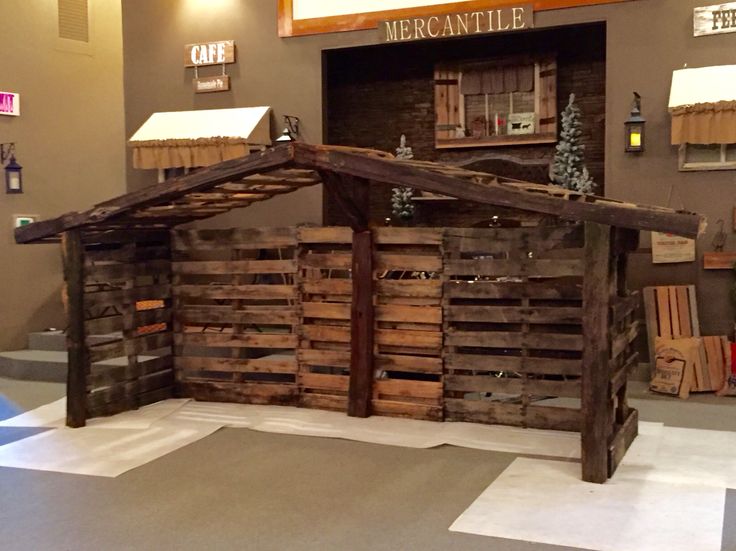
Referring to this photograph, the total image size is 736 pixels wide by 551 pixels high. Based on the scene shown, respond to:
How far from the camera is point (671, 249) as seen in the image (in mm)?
9055

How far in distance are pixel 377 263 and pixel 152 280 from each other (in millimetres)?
2376

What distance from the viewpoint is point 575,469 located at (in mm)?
5773

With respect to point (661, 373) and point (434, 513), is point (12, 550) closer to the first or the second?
point (434, 513)

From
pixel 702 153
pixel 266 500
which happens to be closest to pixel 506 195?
pixel 266 500

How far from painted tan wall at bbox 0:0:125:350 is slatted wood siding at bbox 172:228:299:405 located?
403 centimetres

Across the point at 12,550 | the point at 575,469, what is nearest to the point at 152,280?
the point at 12,550

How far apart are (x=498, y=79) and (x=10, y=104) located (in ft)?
22.2

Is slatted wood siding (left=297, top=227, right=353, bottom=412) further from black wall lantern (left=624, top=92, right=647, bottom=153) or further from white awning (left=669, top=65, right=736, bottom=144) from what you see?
white awning (left=669, top=65, right=736, bottom=144)

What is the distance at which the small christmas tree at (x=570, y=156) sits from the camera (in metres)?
10.3

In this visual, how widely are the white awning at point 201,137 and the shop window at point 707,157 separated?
17.0 ft

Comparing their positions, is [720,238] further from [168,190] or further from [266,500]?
[266,500]

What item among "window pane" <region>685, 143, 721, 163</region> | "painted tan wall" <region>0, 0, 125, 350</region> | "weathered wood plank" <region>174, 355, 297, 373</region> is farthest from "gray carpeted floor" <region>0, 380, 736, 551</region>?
"painted tan wall" <region>0, 0, 125, 350</region>

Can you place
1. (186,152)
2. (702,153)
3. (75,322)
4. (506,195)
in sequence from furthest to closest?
1. (186,152)
2. (702,153)
3. (75,322)
4. (506,195)

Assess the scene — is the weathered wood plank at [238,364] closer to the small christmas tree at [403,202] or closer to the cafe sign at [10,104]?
the small christmas tree at [403,202]
